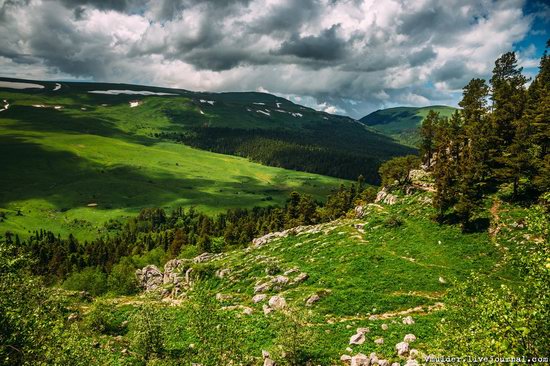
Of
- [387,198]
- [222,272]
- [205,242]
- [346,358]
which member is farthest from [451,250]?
[205,242]

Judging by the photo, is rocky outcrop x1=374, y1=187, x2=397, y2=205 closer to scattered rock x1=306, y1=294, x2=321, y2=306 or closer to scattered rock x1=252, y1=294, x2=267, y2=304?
scattered rock x1=306, y1=294, x2=321, y2=306

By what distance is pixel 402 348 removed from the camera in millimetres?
34938

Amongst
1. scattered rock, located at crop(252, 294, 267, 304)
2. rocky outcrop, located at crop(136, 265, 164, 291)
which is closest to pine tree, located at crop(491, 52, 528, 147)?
scattered rock, located at crop(252, 294, 267, 304)

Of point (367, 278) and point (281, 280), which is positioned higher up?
point (367, 278)

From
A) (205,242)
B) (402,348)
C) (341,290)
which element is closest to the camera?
(402,348)

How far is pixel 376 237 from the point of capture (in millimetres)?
73250

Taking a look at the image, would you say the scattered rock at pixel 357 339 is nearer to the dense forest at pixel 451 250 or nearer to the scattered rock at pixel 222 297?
the dense forest at pixel 451 250

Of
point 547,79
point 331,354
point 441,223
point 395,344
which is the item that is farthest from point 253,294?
point 547,79

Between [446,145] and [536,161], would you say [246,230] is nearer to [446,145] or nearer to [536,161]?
[446,145]

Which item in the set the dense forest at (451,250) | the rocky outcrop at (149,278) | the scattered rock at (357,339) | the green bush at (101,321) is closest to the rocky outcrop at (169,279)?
the rocky outcrop at (149,278)

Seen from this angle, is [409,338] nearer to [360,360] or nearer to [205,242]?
[360,360]

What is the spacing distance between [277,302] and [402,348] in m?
24.2

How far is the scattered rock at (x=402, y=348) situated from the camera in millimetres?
34438

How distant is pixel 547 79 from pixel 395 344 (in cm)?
9884
